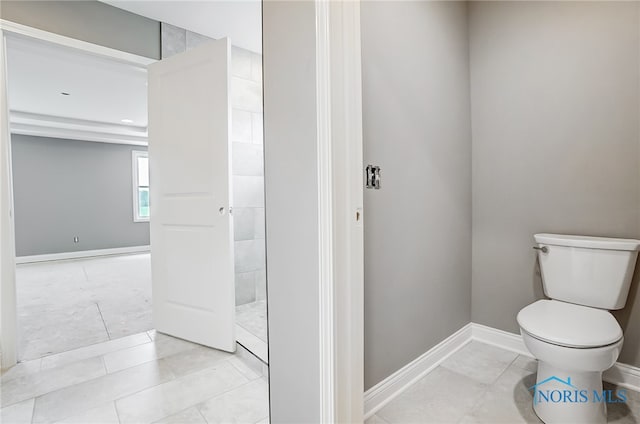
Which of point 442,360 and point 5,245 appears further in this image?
point 5,245

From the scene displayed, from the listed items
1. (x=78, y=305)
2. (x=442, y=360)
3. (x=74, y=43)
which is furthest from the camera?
(x=78, y=305)

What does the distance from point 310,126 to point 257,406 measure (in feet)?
4.50

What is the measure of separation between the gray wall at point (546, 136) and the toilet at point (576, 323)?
19cm

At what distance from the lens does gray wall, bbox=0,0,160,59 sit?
199 centimetres

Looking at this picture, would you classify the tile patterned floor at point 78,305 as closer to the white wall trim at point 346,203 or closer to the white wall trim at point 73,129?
the white wall trim at point 346,203

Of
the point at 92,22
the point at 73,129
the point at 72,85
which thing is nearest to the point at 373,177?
the point at 92,22

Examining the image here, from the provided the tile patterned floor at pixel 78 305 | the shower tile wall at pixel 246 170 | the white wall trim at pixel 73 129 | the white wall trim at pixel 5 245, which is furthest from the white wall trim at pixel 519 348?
the white wall trim at pixel 73 129

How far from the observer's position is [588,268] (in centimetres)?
152

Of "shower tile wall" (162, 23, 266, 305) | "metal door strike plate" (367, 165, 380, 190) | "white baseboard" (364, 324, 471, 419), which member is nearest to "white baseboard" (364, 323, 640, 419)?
"white baseboard" (364, 324, 471, 419)

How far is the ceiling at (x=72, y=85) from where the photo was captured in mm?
2980

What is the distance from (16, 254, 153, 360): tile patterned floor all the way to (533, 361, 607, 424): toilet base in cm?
267

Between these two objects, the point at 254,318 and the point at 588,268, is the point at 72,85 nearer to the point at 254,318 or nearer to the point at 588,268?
the point at 254,318

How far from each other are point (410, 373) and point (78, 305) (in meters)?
3.27

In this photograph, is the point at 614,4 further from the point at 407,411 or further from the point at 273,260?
the point at 407,411
